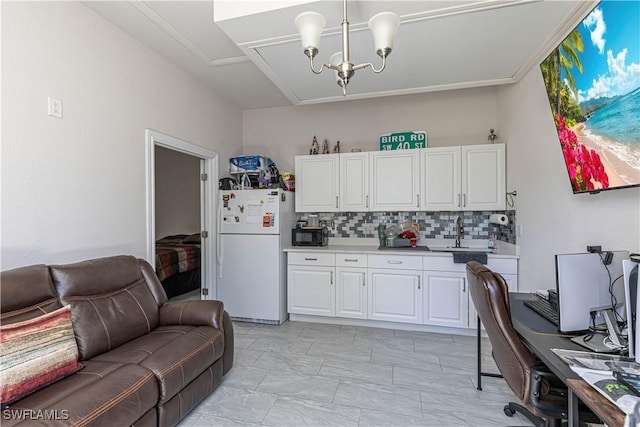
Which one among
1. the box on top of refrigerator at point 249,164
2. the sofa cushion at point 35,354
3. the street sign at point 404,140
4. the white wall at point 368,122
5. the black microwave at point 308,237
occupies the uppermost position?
the white wall at point 368,122

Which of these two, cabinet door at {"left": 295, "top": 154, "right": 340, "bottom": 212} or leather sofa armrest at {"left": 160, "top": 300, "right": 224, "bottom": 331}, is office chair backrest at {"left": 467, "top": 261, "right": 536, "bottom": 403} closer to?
leather sofa armrest at {"left": 160, "top": 300, "right": 224, "bottom": 331}

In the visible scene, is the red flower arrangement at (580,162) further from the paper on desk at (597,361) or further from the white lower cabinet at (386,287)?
the white lower cabinet at (386,287)

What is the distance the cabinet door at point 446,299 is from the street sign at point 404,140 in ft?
5.10

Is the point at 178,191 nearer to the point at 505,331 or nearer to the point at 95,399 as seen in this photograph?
the point at 95,399

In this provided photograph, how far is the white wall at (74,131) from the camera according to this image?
1.77m

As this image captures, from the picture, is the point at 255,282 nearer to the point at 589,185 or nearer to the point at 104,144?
the point at 104,144

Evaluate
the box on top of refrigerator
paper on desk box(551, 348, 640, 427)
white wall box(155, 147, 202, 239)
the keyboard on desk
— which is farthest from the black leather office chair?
white wall box(155, 147, 202, 239)

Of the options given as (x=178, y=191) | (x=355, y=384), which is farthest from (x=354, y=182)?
(x=178, y=191)

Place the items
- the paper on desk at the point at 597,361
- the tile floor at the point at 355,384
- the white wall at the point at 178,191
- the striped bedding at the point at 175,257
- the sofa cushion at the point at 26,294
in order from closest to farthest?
the paper on desk at the point at 597,361, the sofa cushion at the point at 26,294, the tile floor at the point at 355,384, the striped bedding at the point at 175,257, the white wall at the point at 178,191

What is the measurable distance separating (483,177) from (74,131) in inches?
151

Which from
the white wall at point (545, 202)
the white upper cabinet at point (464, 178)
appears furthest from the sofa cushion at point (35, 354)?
the white upper cabinet at point (464, 178)

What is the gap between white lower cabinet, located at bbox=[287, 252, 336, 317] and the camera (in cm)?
343

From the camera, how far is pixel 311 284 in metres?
3.49

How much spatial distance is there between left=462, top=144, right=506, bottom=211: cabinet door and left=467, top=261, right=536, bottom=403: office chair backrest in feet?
6.88
